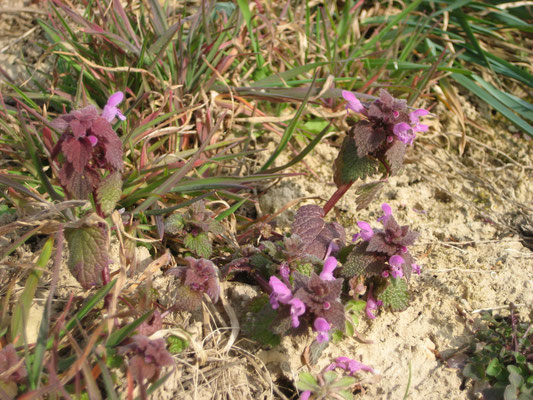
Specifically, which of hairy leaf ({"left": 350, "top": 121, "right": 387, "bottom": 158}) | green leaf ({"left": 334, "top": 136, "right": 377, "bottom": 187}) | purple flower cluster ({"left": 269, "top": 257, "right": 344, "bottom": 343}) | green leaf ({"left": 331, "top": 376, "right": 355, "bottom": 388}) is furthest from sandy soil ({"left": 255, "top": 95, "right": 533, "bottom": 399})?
hairy leaf ({"left": 350, "top": 121, "right": 387, "bottom": 158})

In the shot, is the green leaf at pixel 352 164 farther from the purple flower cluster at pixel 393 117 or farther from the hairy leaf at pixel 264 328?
the hairy leaf at pixel 264 328

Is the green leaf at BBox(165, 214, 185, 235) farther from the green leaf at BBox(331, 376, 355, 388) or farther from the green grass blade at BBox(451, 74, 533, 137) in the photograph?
the green grass blade at BBox(451, 74, 533, 137)

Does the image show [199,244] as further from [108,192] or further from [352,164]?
[352,164]

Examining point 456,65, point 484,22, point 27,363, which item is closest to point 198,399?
point 27,363

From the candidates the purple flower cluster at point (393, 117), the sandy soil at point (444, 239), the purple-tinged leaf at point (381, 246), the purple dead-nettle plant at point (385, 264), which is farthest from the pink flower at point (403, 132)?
the sandy soil at point (444, 239)

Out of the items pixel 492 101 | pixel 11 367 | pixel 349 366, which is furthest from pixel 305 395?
pixel 492 101

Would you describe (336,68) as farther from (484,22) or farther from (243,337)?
(243,337)
